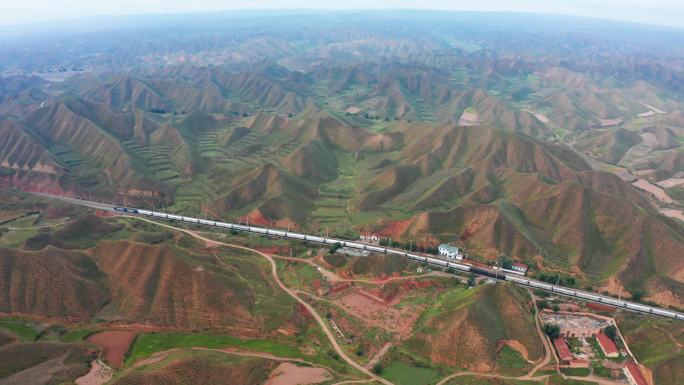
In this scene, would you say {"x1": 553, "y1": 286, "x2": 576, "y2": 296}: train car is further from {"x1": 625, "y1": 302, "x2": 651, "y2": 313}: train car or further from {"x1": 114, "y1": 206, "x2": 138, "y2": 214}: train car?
{"x1": 114, "y1": 206, "x2": 138, "y2": 214}: train car

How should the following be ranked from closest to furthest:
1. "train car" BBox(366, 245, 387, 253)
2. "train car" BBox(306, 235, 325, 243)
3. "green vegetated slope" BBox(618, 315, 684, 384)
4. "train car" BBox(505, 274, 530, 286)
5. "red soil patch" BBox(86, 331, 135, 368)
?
"green vegetated slope" BBox(618, 315, 684, 384)
"red soil patch" BBox(86, 331, 135, 368)
"train car" BBox(505, 274, 530, 286)
"train car" BBox(366, 245, 387, 253)
"train car" BBox(306, 235, 325, 243)

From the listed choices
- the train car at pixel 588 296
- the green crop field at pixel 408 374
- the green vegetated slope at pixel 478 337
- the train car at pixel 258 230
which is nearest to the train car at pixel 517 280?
the train car at pixel 588 296

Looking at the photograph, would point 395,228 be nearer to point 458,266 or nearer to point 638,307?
point 458,266

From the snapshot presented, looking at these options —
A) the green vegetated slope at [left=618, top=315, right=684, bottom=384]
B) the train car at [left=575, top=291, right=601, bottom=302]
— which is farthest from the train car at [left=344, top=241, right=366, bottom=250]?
the green vegetated slope at [left=618, top=315, right=684, bottom=384]

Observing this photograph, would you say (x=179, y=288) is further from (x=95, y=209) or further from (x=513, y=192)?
(x=513, y=192)

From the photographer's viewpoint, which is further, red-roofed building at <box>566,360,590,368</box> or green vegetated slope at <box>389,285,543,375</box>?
green vegetated slope at <box>389,285,543,375</box>

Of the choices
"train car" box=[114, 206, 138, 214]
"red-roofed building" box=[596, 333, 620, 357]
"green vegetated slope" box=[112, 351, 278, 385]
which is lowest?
"train car" box=[114, 206, 138, 214]

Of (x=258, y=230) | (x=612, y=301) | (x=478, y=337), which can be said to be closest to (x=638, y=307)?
(x=612, y=301)
